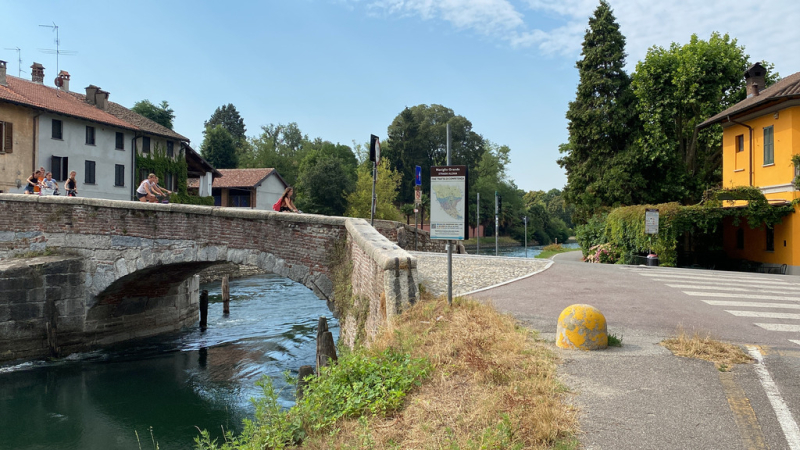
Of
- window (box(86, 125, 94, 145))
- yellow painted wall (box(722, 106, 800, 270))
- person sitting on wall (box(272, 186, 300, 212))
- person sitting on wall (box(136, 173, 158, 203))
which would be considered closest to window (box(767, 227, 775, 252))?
yellow painted wall (box(722, 106, 800, 270))

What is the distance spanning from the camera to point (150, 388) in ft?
44.5

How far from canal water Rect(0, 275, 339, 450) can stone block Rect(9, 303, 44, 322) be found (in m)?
1.23

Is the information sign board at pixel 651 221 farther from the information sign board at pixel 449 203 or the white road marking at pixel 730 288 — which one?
the information sign board at pixel 449 203

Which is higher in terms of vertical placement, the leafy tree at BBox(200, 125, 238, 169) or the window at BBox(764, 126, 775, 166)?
the leafy tree at BBox(200, 125, 238, 169)

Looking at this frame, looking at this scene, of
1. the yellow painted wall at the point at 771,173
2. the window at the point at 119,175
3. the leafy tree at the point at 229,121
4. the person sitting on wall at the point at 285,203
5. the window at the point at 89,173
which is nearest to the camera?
the person sitting on wall at the point at 285,203

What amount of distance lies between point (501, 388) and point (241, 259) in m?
9.51

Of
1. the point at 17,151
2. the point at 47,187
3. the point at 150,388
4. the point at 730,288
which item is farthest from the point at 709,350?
the point at 17,151

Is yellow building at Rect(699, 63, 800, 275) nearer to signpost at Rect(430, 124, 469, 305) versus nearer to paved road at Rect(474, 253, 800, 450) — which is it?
paved road at Rect(474, 253, 800, 450)

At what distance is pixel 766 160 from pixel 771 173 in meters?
0.64

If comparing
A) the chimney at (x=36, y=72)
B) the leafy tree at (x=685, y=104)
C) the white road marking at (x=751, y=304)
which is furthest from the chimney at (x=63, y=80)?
the white road marking at (x=751, y=304)

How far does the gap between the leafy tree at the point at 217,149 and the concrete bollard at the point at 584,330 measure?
69173 mm

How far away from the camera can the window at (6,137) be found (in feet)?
88.5

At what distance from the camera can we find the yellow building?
65.3 ft

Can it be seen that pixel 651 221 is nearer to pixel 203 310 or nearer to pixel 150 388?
pixel 203 310
